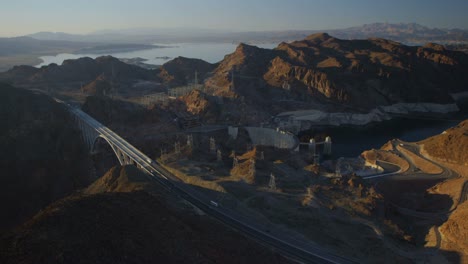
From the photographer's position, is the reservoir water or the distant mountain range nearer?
the reservoir water

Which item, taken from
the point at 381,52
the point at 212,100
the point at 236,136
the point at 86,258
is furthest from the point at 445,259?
the point at 381,52

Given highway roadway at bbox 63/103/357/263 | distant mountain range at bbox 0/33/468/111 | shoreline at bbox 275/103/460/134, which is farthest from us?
distant mountain range at bbox 0/33/468/111

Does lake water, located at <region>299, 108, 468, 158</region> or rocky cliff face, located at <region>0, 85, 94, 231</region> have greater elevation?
rocky cliff face, located at <region>0, 85, 94, 231</region>

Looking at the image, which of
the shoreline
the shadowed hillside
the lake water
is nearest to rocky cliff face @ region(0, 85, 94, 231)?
the shadowed hillside

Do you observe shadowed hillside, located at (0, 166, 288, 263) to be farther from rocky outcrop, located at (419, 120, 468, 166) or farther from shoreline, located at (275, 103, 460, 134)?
shoreline, located at (275, 103, 460, 134)

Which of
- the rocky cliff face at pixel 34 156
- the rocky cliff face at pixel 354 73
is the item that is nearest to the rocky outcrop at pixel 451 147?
the rocky cliff face at pixel 354 73

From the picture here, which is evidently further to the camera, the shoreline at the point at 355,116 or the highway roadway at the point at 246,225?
the shoreline at the point at 355,116

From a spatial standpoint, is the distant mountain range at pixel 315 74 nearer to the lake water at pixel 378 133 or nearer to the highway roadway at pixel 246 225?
the lake water at pixel 378 133

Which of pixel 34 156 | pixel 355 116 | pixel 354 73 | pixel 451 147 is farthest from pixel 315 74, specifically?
pixel 34 156

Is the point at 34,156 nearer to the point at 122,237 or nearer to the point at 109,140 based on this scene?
the point at 109,140
